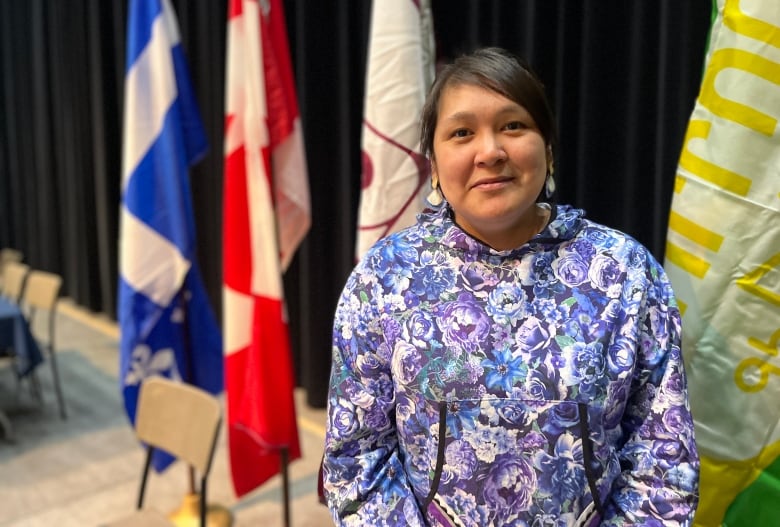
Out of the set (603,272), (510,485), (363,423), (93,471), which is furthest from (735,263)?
(93,471)

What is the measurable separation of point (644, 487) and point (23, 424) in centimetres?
350

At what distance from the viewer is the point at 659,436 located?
1.05 m

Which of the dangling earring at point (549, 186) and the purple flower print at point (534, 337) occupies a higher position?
the dangling earring at point (549, 186)

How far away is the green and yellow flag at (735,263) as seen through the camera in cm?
133

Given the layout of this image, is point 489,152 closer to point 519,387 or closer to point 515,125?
point 515,125

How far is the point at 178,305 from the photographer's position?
259cm

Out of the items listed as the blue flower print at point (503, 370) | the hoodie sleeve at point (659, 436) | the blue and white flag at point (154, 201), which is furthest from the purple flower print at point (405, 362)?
the blue and white flag at point (154, 201)

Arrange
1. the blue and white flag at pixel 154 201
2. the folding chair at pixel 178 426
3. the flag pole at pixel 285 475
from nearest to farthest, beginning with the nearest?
the folding chair at pixel 178 426 < the flag pole at pixel 285 475 < the blue and white flag at pixel 154 201

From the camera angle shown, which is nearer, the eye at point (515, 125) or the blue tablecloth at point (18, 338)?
the eye at point (515, 125)

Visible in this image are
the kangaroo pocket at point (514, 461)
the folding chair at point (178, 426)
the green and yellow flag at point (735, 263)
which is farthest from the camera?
the folding chair at point (178, 426)

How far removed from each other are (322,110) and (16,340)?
1.87 meters

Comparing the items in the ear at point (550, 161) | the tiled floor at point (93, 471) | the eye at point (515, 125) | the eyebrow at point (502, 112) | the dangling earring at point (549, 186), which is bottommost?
the tiled floor at point (93, 471)

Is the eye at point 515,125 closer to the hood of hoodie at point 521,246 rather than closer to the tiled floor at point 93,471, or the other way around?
the hood of hoodie at point 521,246

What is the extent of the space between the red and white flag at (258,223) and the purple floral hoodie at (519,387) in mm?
1220
